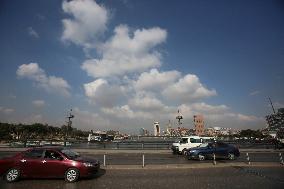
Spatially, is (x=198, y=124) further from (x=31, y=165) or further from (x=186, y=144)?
(x=31, y=165)

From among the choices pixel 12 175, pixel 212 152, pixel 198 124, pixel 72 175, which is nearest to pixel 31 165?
pixel 12 175

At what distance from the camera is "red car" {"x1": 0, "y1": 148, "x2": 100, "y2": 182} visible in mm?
13031

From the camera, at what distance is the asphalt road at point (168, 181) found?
1170cm

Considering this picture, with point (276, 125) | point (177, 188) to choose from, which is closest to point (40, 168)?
point (177, 188)

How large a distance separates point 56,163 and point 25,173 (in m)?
1.62

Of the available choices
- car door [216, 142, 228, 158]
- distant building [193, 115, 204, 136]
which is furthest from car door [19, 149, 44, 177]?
distant building [193, 115, 204, 136]

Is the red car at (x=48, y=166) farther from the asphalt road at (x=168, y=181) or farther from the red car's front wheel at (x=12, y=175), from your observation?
the asphalt road at (x=168, y=181)

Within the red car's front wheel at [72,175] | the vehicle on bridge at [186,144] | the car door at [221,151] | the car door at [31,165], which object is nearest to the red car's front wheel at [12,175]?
the car door at [31,165]

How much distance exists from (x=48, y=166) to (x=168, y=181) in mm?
5799

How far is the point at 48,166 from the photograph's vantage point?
1321 centimetres

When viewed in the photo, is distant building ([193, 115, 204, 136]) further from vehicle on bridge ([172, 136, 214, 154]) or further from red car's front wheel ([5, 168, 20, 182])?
red car's front wheel ([5, 168, 20, 182])

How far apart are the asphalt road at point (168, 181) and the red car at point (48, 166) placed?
32 centimetres

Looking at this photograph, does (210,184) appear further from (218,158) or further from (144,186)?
(218,158)

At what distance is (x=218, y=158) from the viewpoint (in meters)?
23.0
